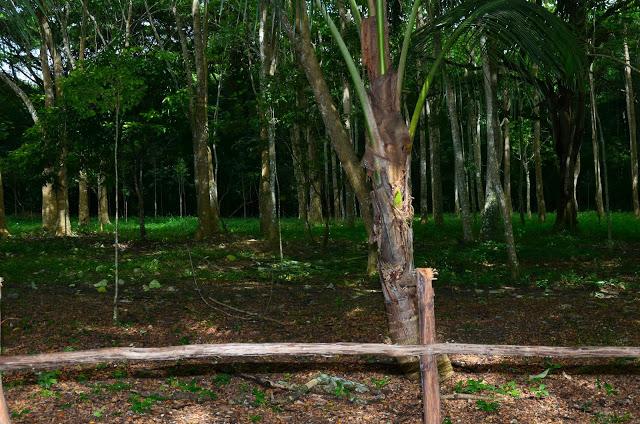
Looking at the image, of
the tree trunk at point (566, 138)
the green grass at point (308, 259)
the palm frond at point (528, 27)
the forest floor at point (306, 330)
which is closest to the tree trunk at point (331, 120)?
the forest floor at point (306, 330)

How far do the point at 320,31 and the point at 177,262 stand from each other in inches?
417

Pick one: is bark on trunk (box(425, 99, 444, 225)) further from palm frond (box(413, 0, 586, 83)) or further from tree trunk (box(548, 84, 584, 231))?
palm frond (box(413, 0, 586, 83))

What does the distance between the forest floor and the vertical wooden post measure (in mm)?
485

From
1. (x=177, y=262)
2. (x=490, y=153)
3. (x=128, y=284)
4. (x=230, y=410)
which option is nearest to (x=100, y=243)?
(x=177, y=262)

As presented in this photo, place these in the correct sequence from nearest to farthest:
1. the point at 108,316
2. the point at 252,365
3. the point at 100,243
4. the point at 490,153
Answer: the point at 252,365
the point at 108,316
the point at 490,153
the point at 100,243

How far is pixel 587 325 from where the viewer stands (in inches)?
275

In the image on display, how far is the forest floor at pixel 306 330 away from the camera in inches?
198

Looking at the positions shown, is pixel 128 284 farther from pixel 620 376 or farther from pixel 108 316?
pixel 620 376

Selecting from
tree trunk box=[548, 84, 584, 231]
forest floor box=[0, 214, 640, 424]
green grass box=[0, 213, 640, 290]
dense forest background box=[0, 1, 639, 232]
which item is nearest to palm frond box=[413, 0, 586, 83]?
dense forest background box=[0, 1, 639, 232]

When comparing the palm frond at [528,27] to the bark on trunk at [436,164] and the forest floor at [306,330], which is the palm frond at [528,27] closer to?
the forest floor at [306,330]

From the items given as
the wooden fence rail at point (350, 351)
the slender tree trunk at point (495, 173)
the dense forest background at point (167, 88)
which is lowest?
the wooden fence rail at point (350, 351)

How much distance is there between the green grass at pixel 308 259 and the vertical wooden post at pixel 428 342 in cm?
412

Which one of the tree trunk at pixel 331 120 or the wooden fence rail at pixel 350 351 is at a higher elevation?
the tree trunk at pixel 331 120

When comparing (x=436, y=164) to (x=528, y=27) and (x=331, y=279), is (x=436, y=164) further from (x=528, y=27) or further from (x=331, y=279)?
(x=528, y=27)
